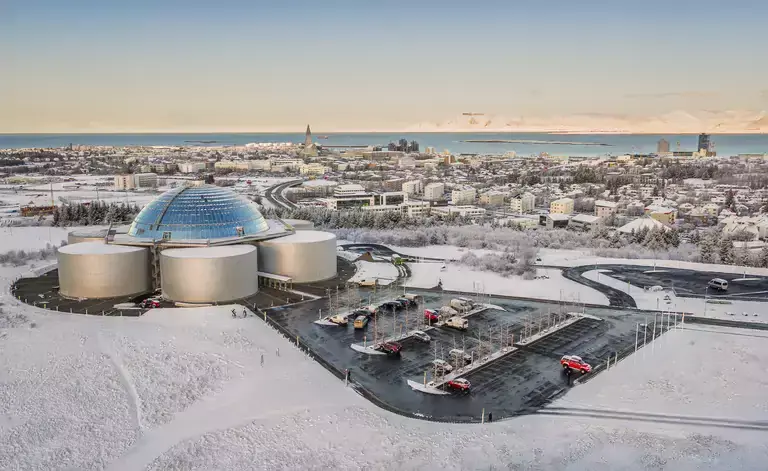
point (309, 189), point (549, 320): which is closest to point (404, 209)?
point (309, 189)

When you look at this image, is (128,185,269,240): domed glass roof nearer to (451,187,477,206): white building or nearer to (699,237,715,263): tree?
(699,237,715,263): tree

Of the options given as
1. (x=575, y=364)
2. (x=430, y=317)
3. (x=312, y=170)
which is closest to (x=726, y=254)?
(x=430, y=317)

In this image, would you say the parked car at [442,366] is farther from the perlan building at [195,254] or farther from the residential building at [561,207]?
the residential building at [561,207]

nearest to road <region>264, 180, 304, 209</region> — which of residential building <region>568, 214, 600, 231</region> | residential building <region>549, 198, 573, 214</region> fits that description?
residential building <region>549, 198, 573, 214</region>

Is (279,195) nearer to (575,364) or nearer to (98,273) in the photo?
(98,273)

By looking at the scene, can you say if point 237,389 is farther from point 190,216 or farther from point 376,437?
point 190,216
